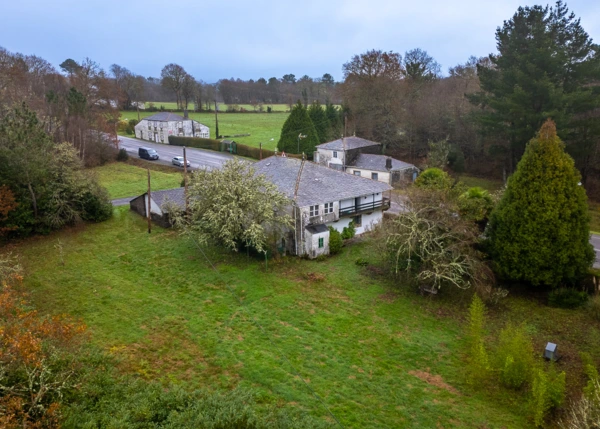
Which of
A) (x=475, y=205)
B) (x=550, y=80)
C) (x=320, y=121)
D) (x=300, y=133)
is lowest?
(x=475, y=205)

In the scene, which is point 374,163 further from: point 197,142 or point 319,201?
point 197,142

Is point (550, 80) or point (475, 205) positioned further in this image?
point (550, 80)

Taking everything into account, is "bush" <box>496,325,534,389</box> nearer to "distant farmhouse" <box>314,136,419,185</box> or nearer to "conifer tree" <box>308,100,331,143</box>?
"distant farmhouse" <box>314,136,419,185</box>

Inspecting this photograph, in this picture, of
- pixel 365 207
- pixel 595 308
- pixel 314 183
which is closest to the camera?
pixel 595 308

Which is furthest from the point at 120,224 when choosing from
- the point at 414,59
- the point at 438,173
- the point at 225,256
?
the point at 414,59

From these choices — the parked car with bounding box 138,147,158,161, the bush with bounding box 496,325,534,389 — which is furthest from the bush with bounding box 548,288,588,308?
the parked car with bounding box 138,147,158,161

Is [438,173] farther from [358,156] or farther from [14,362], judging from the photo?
[14,362]

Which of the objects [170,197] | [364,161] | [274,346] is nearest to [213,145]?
[364,161]
